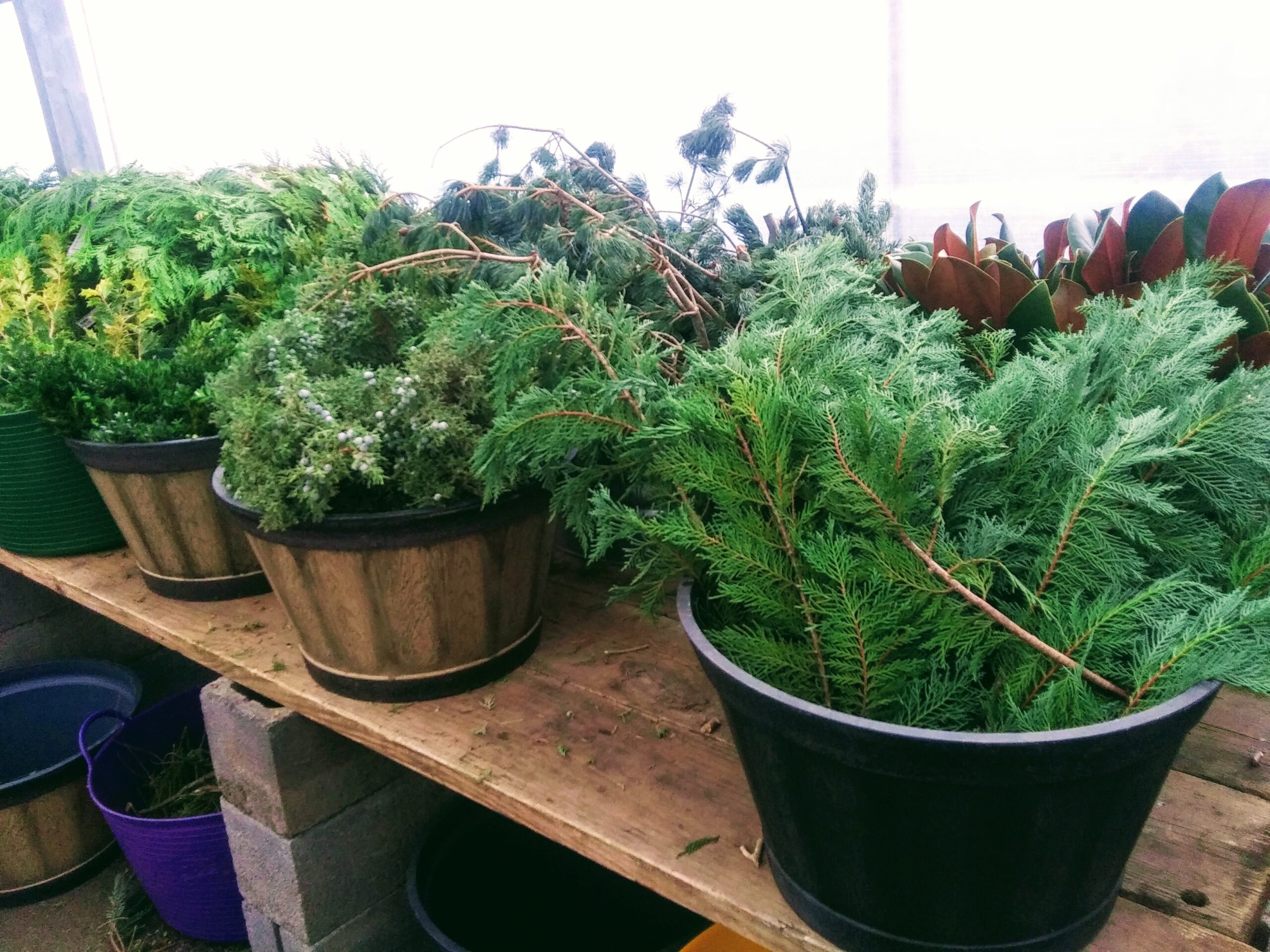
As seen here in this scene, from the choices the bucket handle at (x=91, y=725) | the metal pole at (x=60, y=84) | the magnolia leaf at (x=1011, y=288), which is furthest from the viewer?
the metal pole at (x=60, y=84)

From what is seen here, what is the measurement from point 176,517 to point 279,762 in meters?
0.39

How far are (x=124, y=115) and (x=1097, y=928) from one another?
3.91m

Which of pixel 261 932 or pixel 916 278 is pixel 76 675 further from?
pixel 916 278

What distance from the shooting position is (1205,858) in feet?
2.18

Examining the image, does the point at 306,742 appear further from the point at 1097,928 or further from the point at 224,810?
the point at 1097,928

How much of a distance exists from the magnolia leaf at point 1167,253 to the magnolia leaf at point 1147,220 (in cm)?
3

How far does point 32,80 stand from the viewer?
10.8 feet

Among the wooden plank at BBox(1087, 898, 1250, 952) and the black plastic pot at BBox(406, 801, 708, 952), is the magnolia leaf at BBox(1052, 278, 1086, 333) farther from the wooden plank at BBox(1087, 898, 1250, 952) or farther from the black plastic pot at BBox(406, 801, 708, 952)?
the black plastic pot at BBox(406, 801, 708, 952)

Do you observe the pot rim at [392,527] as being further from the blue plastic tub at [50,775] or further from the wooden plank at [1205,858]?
the blue plastic tub at [50,775]

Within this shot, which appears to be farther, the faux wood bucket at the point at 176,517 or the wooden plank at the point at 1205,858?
the faux wood bucket at the point at 176,517

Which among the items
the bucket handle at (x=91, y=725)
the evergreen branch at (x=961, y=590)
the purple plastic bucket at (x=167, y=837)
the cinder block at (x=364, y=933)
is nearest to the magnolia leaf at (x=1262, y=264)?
the evergreen branch at (x=961, y=590)

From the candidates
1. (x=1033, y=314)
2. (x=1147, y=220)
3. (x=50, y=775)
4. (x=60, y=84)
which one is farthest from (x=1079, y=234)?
(x=60, y=84)

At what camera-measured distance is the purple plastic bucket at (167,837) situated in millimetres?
1487

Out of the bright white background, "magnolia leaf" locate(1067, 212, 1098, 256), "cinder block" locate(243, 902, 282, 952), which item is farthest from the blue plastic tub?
"magnolia leaf" locate(1067, 212, 1098, 256)
